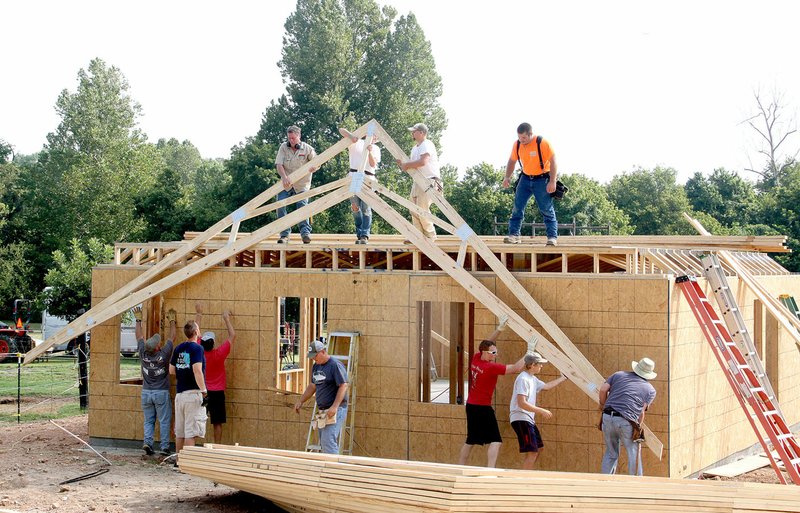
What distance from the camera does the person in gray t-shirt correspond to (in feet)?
43.8

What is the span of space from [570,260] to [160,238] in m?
31.7

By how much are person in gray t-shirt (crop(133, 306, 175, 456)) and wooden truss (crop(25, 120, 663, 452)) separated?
701 millimetres

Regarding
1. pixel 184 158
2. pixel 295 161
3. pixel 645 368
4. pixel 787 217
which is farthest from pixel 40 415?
pixel 184 158

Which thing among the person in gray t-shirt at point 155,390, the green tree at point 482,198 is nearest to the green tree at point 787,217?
the green tree at point 482,198

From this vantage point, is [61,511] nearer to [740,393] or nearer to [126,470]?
[126,470]

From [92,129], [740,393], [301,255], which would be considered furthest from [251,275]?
[92,129]

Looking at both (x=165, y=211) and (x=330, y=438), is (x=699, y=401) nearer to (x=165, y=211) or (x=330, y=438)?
(x=330, y=438)

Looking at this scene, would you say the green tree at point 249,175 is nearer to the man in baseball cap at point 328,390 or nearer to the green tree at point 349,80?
the green tree at point 349,80

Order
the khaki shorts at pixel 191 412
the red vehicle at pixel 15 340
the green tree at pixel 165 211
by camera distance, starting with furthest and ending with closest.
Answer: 1. the green tree at pixel 165 211
2. the red vehicle at pixel 15 340
3. the khaki shorts at pixel 191 412

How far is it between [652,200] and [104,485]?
45.5 meters

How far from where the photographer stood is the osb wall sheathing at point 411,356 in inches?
463

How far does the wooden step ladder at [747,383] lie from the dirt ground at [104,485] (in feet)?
3.87

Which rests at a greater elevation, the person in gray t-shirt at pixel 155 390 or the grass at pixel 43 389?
the person in gray t-shirt at pixel 155 390

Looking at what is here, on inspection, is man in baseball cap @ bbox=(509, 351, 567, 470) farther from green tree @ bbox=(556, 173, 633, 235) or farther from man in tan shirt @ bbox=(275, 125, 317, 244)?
green tree @ bbox=(556, 173, 633, 235)
